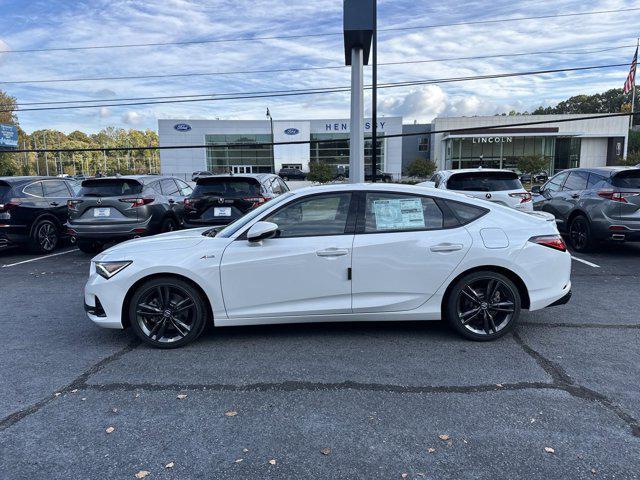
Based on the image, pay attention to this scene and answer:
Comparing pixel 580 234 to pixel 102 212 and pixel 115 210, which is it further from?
pixel 102 212

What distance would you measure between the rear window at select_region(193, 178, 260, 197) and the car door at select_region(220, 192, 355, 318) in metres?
4.55

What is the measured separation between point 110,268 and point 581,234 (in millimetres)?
8445

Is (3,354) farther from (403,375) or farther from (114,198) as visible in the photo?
(114,198)

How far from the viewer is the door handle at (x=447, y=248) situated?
440 centimetres

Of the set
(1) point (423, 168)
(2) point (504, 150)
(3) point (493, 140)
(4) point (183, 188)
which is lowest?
(4) point (183, 188)

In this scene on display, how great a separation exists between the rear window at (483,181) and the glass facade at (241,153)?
56281mm

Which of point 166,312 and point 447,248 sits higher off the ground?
point 447,248

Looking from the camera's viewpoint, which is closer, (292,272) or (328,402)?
(328,402)

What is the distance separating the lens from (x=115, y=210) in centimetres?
873

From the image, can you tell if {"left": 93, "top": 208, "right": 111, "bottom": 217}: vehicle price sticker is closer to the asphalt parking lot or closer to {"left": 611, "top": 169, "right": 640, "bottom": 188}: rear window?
the asphalt parking lot

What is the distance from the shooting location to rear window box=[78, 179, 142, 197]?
8.92 m

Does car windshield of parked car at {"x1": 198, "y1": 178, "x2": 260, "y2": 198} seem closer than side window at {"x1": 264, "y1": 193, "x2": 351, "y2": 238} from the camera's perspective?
No

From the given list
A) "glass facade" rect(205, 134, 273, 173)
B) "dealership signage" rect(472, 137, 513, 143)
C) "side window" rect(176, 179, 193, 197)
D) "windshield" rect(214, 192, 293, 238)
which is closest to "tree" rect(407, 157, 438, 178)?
"dealership signage" rect(472, 137, 513, 143)

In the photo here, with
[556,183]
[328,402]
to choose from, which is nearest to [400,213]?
[328,402]
